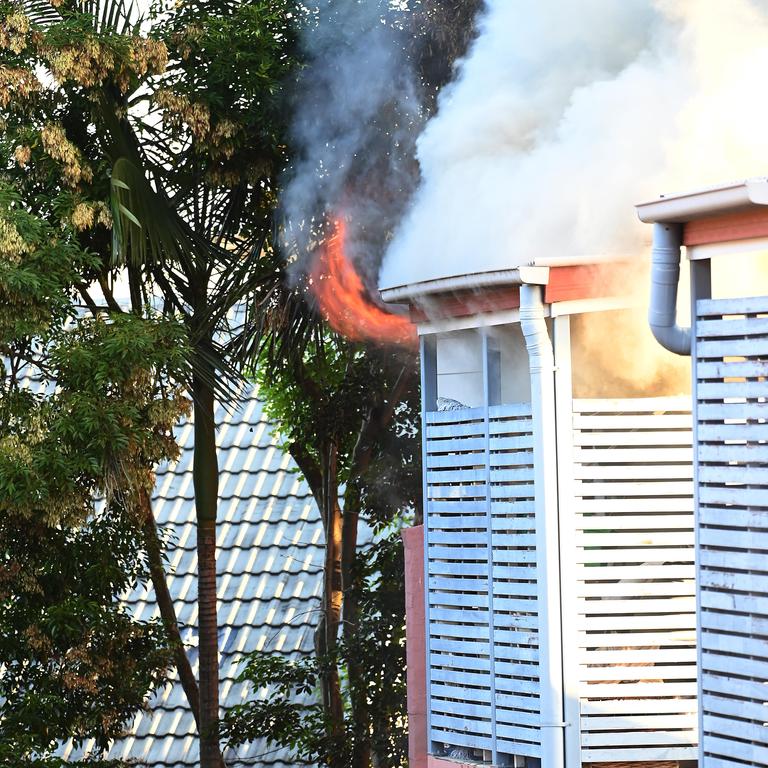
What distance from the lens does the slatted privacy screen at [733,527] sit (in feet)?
21.1

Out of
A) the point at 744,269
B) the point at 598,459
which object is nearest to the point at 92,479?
the point at 598,459

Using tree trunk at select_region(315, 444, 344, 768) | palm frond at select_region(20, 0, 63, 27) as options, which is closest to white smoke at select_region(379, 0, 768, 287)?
tree trunk at select_region(315, 444, 344, 768)

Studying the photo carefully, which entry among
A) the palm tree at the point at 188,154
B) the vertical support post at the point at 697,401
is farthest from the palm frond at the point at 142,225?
the vertical support post at the point at 697,401

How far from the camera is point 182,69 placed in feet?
39.6

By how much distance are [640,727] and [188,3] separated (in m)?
6.88

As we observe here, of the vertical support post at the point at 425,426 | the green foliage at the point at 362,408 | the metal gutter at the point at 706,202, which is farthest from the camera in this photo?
the green foliage at the point at 362,408

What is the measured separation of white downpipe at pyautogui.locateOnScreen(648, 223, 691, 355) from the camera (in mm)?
6961

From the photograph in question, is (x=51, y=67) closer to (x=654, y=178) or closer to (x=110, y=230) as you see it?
(x=110, y=230)

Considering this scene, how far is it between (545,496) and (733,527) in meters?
1.95

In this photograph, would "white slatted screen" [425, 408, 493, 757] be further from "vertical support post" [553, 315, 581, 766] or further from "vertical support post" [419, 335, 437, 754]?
"vertical support post" [553, 315, 581, 766]

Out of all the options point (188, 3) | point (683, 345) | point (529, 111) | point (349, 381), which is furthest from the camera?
point (349, 381)

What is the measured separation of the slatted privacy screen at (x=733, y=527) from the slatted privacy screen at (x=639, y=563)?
1.64m

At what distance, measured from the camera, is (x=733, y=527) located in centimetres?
657

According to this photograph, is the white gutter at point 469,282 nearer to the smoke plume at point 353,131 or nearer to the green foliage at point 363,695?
the smoke plume at point 353,131
